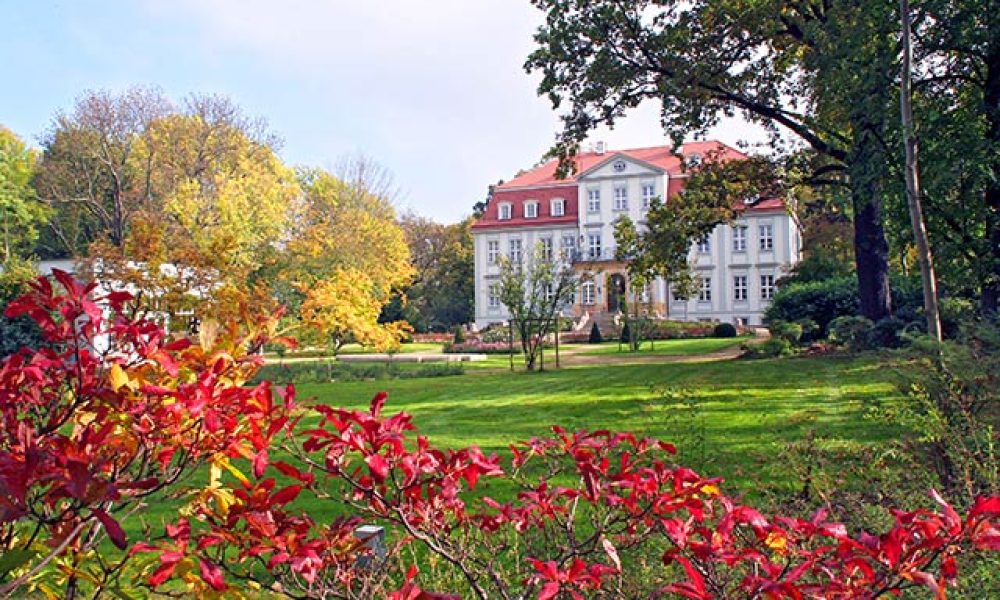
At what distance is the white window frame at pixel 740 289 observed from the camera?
4081 centimetres

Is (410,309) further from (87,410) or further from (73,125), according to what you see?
(87,410)

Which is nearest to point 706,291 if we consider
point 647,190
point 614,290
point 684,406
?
point 614,290

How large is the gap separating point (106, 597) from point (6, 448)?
169 cm

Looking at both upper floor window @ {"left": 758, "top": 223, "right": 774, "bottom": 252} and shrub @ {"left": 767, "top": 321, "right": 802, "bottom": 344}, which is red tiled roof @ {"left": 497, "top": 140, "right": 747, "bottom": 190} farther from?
shrub @ {"left": 767, "top": 321, "right": 802, "bottom": 344}

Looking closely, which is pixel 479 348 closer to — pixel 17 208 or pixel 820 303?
pixel 820 303

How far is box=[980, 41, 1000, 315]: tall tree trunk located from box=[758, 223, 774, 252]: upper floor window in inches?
1220

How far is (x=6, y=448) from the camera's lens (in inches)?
67.6

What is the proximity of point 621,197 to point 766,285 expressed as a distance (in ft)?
31.4

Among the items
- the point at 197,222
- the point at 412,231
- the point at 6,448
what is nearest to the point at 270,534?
the point at 6,448

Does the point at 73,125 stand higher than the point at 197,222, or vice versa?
the point at 73,125

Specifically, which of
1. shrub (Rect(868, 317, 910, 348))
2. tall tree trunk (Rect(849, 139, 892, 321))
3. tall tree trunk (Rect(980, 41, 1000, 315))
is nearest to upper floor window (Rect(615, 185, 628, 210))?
tall tree trunk (Rect(849, 139, 892, 321))

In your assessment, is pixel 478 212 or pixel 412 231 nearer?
pixel 412 231

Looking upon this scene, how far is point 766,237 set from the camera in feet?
133

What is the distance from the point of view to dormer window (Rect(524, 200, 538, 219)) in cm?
4584
